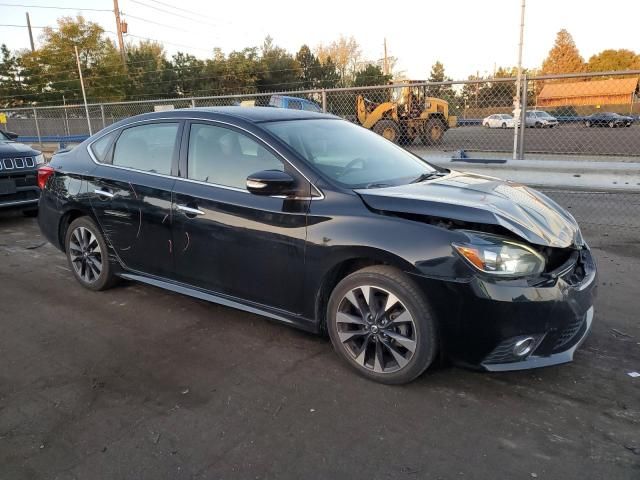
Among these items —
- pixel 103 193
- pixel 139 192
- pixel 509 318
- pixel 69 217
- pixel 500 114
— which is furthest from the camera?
pixel 500 114

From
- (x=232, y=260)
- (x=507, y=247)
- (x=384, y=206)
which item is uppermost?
(x=384, y=206)

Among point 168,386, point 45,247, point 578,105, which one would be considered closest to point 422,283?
point 168,386

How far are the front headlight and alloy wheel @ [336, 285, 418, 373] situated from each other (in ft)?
1.58

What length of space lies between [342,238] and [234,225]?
851 mm

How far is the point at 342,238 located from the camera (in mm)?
3109

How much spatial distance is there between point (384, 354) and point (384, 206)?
34.9 inches

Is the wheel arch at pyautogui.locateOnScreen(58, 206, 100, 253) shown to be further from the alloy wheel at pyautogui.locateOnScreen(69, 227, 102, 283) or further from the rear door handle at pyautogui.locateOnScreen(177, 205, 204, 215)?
the rear door handle at pyautogui.locateOnScreen(177, 205, 204, 215)

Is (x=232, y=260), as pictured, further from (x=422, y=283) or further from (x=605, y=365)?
(x=605, y=365)

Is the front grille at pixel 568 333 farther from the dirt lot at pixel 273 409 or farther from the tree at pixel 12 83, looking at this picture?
the tree at pixel 12 83

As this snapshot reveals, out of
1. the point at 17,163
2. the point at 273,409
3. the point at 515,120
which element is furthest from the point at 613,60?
the point at 273,409

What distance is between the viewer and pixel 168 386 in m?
3.15

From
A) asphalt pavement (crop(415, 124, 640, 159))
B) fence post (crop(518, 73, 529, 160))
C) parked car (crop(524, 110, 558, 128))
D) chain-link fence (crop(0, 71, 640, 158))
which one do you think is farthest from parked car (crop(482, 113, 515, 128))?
fence post (crop(518, 73, 529, 160))

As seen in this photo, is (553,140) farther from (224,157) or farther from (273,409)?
(273,409)

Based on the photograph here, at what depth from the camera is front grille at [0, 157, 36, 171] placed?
296 inches
